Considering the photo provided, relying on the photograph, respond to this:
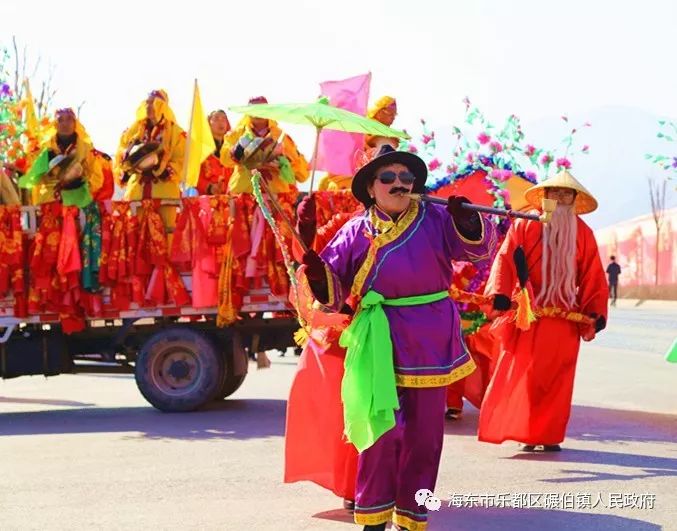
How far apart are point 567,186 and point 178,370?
459 cm

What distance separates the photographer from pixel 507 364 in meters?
9.31

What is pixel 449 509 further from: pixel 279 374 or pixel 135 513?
pixel 279 374

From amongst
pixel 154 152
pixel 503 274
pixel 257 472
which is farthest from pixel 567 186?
pixel 154 152

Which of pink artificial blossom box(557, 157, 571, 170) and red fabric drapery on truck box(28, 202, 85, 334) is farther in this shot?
red fabric drapery on truck box(28, 202, 85, 334)

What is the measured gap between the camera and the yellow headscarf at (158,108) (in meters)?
12.7

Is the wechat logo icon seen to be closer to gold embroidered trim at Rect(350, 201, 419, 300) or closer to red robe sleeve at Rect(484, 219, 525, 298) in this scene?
gold embroidered trim at Rect(350, 201, 419, 300)

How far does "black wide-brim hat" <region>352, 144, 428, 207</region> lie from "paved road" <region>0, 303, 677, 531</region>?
5.52ft

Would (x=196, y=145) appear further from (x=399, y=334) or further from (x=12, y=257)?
(x=399, y=334)

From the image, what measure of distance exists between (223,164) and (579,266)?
4820 mm

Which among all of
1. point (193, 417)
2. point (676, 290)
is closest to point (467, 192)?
point (193, 417)

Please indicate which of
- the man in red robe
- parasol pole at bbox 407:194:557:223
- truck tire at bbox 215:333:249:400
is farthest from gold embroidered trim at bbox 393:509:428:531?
truck tire at bbox 215:333:249:400

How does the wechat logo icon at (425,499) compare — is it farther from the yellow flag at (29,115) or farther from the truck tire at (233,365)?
the yellow flag at (29,115)

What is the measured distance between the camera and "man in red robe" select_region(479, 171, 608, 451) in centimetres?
908

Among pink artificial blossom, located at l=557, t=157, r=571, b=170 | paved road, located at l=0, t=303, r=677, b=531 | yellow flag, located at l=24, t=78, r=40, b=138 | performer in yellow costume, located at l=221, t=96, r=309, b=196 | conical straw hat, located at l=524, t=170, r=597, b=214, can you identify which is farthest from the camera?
yellow flag, located at l=24, t=78, r=40, b=138
